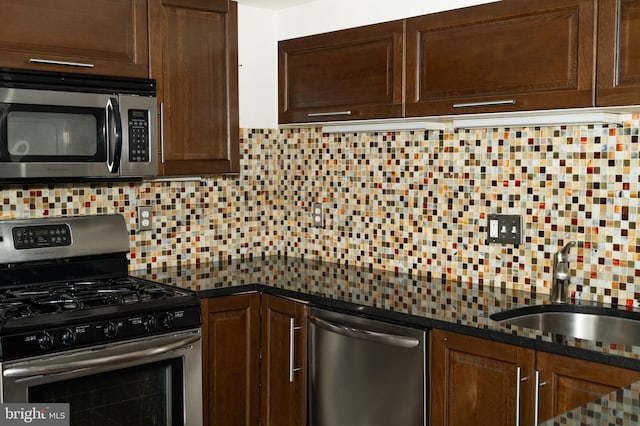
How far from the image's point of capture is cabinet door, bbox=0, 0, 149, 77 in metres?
2.84

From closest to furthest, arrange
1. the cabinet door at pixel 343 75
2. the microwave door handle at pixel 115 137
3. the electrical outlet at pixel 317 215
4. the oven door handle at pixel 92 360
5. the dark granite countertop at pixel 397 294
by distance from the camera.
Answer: the dark granite countertop at pixel 397 294 → the oven door handle at pixel 92 360 → the microwave door handle at pixel 115 137 → the cabinet door at pixel 343 75 → the electrical outlet at pixel 317 215

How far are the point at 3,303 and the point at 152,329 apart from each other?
566mm

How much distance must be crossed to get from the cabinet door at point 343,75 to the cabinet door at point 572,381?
4.19 ft

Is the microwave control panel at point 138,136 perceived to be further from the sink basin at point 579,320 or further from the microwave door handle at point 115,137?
the sink basin at point 579,320

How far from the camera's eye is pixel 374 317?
9.23 feet

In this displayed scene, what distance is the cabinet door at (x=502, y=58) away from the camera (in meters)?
2.57

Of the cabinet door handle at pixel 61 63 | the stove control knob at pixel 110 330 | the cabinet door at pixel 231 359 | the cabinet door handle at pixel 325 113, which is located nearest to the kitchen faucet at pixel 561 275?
the cabinet door handle at pixel 325 113

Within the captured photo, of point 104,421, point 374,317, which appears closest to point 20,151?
point 104,421

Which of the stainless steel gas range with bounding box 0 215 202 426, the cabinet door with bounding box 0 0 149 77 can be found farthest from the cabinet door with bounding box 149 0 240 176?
the stainless steel gas range with bounding box 0 215 202 426

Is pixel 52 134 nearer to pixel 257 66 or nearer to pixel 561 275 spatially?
pixel 257 66

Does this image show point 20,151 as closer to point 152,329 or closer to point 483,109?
point 152,329

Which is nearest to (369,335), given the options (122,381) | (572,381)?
(572,381)

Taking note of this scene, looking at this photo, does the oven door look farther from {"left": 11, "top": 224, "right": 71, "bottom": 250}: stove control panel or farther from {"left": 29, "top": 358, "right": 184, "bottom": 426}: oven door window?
{"left": 11, "top": 224, "right": 71, "bottom": 250}: stove control panel

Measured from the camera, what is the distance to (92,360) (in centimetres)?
263
